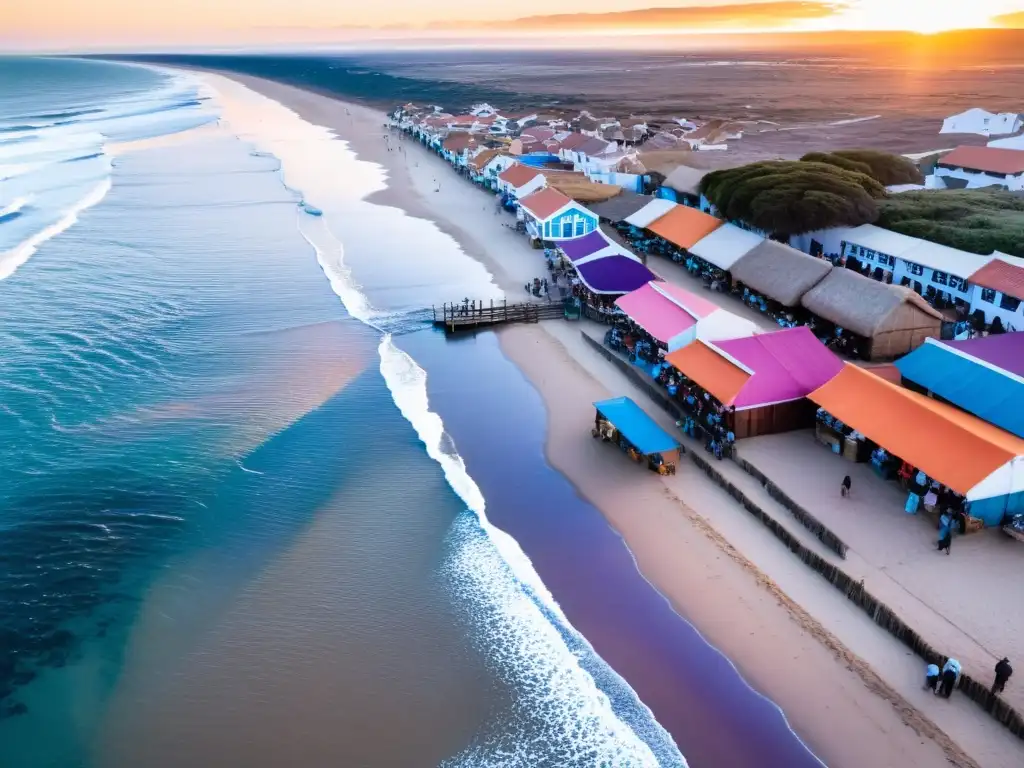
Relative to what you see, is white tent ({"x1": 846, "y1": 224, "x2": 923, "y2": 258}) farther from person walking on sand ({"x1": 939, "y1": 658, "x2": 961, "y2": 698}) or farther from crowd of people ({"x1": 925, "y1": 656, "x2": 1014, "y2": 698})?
person walking on sand ({"x1": 939, "y1": 658, "x2": 961, "y2": 698})

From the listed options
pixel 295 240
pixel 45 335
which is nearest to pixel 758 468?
pixel 45 335

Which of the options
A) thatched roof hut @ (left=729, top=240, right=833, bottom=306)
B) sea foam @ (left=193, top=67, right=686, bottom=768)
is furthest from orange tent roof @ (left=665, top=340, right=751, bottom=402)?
thatched roof hut @ (left=729, top=240, right=833, bottom=306)

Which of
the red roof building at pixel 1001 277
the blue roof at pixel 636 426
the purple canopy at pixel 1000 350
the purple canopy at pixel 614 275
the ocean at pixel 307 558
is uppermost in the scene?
the red roof building at pixel 1001 277

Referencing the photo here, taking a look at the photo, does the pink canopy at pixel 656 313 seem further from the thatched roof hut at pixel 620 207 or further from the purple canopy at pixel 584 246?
the thatched roof hut at pixel 620 207

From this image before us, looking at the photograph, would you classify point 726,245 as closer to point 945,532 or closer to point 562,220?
point 562,220

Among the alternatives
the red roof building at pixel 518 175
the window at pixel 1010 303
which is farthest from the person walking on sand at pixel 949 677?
the red roof building at pixel 518 175
